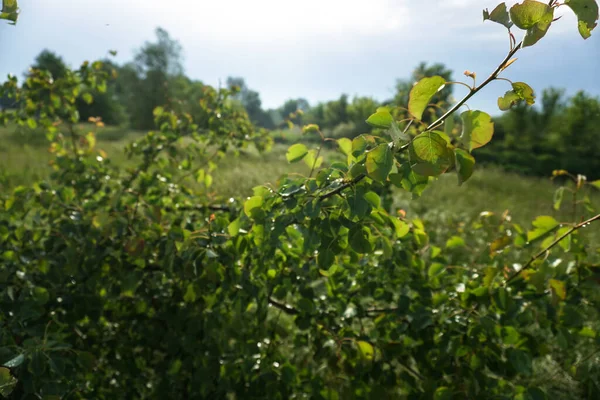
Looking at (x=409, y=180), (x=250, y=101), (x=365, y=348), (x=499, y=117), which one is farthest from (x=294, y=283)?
(x=499, y=117)

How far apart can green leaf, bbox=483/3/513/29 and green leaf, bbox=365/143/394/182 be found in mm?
264

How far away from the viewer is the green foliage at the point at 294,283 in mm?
878

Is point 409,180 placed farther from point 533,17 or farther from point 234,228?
point 234,228

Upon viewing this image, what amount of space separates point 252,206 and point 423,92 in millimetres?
467

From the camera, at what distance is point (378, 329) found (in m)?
1.55

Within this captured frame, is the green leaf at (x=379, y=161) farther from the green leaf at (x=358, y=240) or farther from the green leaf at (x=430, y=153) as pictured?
the green leaf at (x=358, y=240)

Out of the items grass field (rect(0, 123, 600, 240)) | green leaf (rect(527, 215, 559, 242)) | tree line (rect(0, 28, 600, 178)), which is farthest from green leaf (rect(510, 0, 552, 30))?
tree line (rect(0, 28, 600, 178))

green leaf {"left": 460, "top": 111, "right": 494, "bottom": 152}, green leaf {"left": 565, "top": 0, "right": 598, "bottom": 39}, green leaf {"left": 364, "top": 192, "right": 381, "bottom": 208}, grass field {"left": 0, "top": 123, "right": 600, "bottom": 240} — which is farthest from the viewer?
grass field {"left": 0, "top": 123, "right": 600, "bottom": 240}

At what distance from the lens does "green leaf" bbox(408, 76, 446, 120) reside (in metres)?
0.68

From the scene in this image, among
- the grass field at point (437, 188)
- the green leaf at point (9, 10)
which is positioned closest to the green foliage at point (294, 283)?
the green leaf at point (9, 10)

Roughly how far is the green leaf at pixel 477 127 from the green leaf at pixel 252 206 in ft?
1.57

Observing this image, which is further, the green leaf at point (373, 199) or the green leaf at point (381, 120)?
the green leaf at point (373, 199)

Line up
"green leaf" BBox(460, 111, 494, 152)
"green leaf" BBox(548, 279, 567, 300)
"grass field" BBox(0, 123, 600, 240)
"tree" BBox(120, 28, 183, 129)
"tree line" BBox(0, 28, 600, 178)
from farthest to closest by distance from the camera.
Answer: "tree" BBox(120, 28, 183, 129) < "tree line" BBox(0, 28, 600, 178) < "grass field" BBox(0, 123, 600, 240) < "green leaf" BBox(548, 279, 567, 300) < "green leaf" BBox(460, 111, 494, 152)

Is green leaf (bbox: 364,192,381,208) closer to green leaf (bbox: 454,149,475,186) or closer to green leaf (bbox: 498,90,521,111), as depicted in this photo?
green leaf (bbox: 454,149,475,186)
